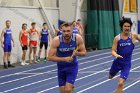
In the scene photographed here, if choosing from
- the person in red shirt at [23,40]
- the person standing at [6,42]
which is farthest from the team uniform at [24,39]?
the person standing at [6,42]

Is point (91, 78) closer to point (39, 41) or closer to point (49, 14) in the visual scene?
point (39, 41)

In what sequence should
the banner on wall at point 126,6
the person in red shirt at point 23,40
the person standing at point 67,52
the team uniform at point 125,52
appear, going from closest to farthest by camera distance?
1. the person standing at point 67,52
2. the team uniform at point 125,52
3. the person in red shirt at point 23,40
4. the banner on wall at point 126,6

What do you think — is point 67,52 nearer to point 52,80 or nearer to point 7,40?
point 52,80

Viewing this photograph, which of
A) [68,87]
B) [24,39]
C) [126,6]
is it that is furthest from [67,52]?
[126,6]

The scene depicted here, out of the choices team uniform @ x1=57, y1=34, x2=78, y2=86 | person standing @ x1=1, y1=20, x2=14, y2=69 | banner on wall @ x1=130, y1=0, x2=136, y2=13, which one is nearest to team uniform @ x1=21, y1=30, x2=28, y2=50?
person standing @ x1=1, y1=20, x2=14, y2=69

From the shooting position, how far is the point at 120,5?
1110 inches

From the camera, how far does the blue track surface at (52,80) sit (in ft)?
32.4

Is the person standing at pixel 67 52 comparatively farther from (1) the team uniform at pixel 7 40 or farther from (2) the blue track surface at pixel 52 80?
(1) the team uniform at pixel 7 40

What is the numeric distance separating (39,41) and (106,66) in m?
4.15

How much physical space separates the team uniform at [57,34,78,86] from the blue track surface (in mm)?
2520

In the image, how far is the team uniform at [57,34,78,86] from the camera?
685 cm

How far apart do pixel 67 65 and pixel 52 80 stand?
15.4 feet

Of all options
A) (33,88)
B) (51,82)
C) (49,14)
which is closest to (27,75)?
(51,82)

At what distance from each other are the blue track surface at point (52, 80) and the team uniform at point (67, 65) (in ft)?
8.27
